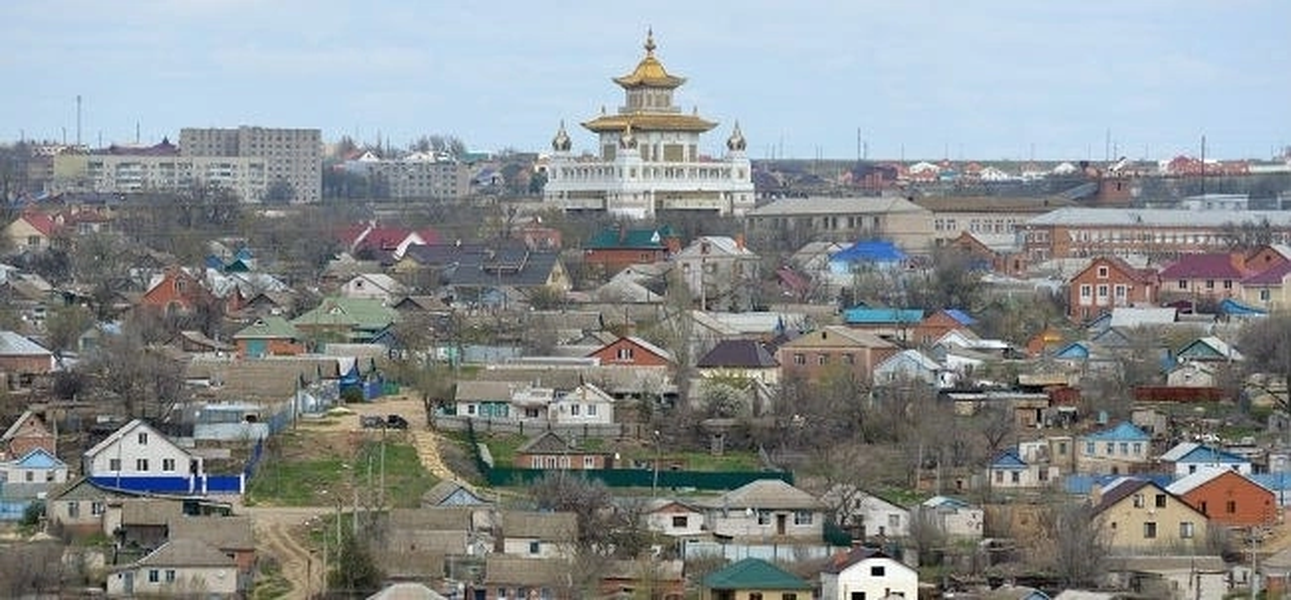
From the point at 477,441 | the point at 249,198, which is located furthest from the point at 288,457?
the point at 249,198

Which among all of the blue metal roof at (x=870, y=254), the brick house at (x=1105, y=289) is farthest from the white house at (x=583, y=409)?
the blue metal roof at (x=870, y=254)

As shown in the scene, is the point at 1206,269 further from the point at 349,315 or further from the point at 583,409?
the point at 583,409

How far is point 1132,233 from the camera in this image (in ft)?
149

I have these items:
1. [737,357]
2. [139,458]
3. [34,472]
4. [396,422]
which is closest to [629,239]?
[737,357]

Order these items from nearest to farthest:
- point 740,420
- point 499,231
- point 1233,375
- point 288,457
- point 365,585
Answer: point 365,585 < point 288,457 < point 740,420 < point 1233,375 < point 499,231

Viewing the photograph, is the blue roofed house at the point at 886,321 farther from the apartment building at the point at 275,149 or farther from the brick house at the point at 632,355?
the apartment building at the point at 275,149

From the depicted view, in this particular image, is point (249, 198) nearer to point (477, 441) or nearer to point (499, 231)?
point (499, 231)

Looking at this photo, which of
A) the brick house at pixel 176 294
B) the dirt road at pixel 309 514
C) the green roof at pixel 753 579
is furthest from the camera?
the brick house at pixel 176 294

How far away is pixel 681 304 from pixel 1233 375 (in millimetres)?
7475

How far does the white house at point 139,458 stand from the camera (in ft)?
75.8

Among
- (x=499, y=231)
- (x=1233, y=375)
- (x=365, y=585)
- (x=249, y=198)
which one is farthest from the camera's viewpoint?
(x=249, y=198)

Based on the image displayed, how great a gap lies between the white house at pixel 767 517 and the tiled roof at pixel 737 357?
6.58m

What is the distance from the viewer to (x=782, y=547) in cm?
2133

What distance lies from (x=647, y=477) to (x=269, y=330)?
7755 mm
